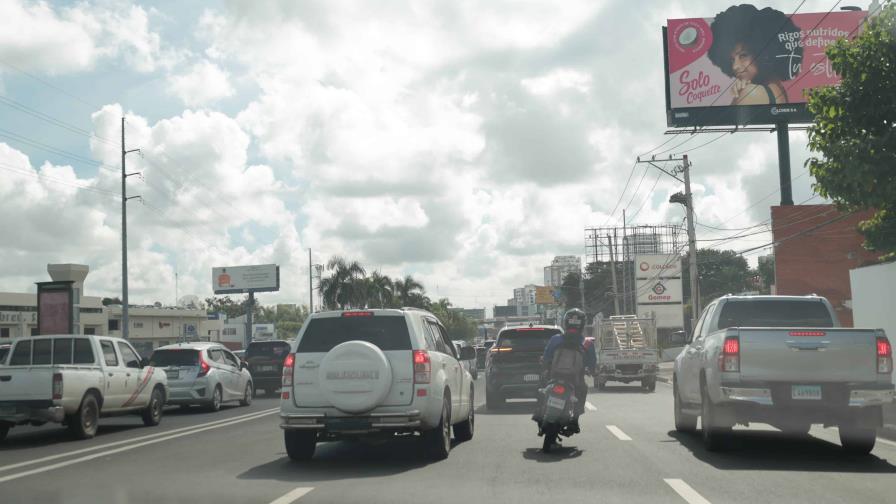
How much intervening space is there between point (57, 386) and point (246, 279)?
80.1 metres

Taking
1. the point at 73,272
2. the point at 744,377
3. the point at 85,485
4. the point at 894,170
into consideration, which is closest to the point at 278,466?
the point at 85,485

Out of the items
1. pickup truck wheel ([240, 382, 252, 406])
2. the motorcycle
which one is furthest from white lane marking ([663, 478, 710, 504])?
pickup truck wheel ([240, 382, 252, 406])

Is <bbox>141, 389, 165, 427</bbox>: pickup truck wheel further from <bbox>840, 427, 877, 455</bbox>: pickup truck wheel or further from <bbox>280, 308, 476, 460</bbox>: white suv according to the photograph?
<bbox>840, 427, 877, 455</bbox>: pickup truck wheel

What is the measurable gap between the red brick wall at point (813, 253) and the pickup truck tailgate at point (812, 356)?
35666 millimetres

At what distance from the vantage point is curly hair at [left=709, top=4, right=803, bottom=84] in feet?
153

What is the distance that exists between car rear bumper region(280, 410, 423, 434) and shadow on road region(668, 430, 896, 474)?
3.64m

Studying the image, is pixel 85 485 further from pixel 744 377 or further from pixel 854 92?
pixel 854 92

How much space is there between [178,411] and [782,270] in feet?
105

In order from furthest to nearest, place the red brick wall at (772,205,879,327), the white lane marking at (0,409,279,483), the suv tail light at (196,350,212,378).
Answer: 1. the red brick wall at (772,205,879,327)
2. the suv tail light at (196,350,212,378)
3. the white lane marking at (0,409,279,483)

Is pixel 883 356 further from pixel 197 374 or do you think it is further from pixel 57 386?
pixel 197 374

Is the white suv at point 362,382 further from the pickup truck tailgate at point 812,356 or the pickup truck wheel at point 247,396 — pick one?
the pickup truck wheel at point 247,396

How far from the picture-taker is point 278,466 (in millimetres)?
11516

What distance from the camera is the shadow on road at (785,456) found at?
10578 millimetres

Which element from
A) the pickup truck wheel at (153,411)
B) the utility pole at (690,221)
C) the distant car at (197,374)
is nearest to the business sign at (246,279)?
the utility pole at (690,221)
